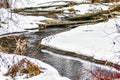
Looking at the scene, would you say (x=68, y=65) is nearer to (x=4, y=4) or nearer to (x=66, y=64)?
(x=66, y=64)

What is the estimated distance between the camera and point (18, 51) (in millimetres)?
9062

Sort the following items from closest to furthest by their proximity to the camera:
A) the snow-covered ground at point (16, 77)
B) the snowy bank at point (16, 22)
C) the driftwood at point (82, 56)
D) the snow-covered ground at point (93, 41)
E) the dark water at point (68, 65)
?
the snow-covered ground at point (16, 77), the dark water at point (68, 65), the driftwood at point (82, 56), the snow-covered ground at point (93, 41), the snowy bank at point (16, 22)

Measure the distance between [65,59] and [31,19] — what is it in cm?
752

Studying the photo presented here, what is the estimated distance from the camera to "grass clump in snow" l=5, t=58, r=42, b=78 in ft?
25.1

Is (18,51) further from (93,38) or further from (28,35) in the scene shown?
(28,35)

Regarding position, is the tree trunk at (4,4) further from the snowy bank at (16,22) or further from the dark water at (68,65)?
the dark water at (68,65)

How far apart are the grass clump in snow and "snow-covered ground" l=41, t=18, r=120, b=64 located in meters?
2.43

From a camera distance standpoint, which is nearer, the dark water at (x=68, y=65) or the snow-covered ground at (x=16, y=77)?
the snow-covered ground at (x=16, y=77)

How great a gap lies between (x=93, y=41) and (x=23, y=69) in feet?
14.8

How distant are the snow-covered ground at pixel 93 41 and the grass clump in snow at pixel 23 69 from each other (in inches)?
95.5

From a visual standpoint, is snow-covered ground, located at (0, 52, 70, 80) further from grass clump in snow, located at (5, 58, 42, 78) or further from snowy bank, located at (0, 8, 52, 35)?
snowy bank, located at (0, 8, 52, 35)

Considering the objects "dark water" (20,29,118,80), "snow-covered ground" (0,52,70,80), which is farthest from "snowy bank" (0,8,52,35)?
"snow-covered ground" (0,52,70,80)

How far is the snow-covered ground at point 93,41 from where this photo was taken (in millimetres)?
10383

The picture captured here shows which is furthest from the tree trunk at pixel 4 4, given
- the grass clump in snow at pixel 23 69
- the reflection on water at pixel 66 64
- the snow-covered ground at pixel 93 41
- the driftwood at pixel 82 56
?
the grass clump in snow at pixel 23 69
